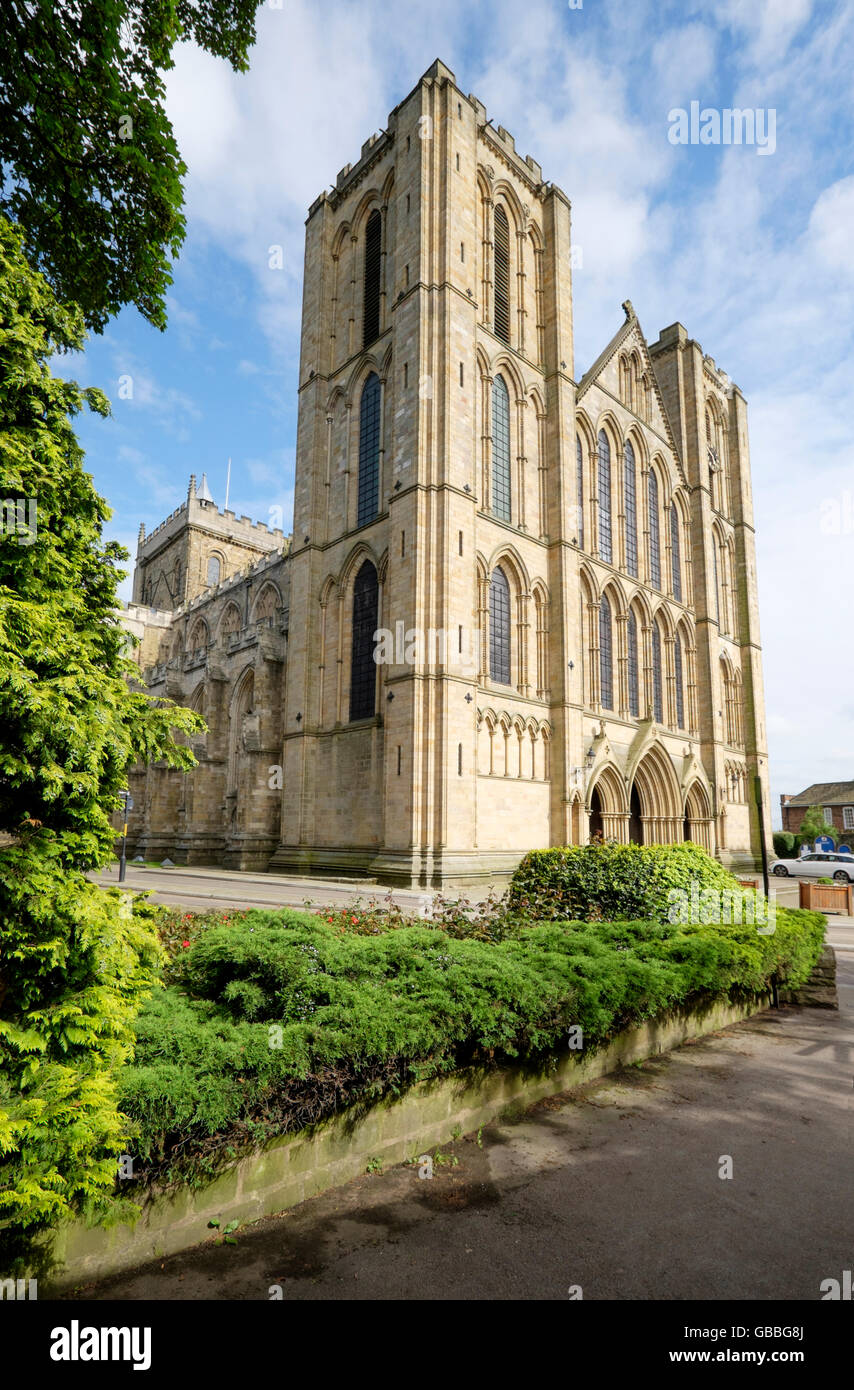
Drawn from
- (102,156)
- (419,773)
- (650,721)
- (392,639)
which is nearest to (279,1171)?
(102,156)

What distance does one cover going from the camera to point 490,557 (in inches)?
907

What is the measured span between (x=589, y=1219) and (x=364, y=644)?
20.9 m

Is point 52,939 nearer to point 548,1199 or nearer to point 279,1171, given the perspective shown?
point 279,1171

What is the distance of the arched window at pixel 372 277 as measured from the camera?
26.5 metres

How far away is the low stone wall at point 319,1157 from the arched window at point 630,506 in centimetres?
2676

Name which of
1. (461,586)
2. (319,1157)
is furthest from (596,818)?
(319,1157)

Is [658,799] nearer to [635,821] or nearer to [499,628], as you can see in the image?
[635,821]

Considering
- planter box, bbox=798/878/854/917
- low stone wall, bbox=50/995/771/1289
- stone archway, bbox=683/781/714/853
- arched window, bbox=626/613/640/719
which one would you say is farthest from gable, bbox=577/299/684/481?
low stone wall, bbox=50/995/771/1289

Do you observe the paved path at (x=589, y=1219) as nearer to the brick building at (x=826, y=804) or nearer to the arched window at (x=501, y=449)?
the arched window at (x=501, y=449)

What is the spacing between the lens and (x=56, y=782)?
157 inches

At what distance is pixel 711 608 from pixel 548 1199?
3328cm

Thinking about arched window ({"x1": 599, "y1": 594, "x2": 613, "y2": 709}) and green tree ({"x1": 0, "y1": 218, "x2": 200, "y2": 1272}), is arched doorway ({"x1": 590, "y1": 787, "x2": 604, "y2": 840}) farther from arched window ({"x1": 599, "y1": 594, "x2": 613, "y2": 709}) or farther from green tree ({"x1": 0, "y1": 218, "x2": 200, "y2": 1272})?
green tree ({"x1": 0, "y1": 218, "x2": 200, "y2": 1272})

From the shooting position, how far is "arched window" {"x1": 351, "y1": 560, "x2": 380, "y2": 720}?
23516mm
